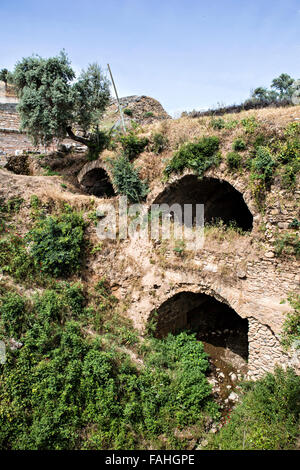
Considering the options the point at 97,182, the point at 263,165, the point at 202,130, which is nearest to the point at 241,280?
the point at 263,165

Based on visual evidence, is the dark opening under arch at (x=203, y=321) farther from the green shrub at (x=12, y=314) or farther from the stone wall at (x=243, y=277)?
the green shrub at (x=12, y=314)

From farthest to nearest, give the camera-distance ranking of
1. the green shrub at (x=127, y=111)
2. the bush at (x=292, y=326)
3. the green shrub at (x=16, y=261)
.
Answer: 1. the green shrub at (x=127, y=111)
2. the green shrub at (x=16, y=261)
3. the bush at (x=292, y=326)

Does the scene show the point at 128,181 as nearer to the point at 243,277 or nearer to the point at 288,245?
the point at 243,277

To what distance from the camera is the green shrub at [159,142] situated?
970 centimetres

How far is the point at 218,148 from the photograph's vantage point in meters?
8.23

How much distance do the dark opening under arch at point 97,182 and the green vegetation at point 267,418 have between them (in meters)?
9.67

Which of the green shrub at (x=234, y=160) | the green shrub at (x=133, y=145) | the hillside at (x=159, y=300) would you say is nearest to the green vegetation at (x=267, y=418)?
the hillside at (x=159, y=300)

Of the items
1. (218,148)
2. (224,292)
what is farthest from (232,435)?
(218,148)

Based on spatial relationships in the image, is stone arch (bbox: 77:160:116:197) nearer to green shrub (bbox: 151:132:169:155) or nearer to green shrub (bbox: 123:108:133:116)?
green shrub (bbox: 151:132:169:155)

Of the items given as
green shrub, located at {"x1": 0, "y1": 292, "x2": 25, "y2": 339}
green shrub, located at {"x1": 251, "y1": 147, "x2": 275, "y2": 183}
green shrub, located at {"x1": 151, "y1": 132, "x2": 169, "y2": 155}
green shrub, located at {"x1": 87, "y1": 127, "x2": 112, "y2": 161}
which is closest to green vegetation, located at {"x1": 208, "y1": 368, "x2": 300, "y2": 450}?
green shrub, located at {"x1": 251, "y1": 147, "x2": 275, "y2": 183}
